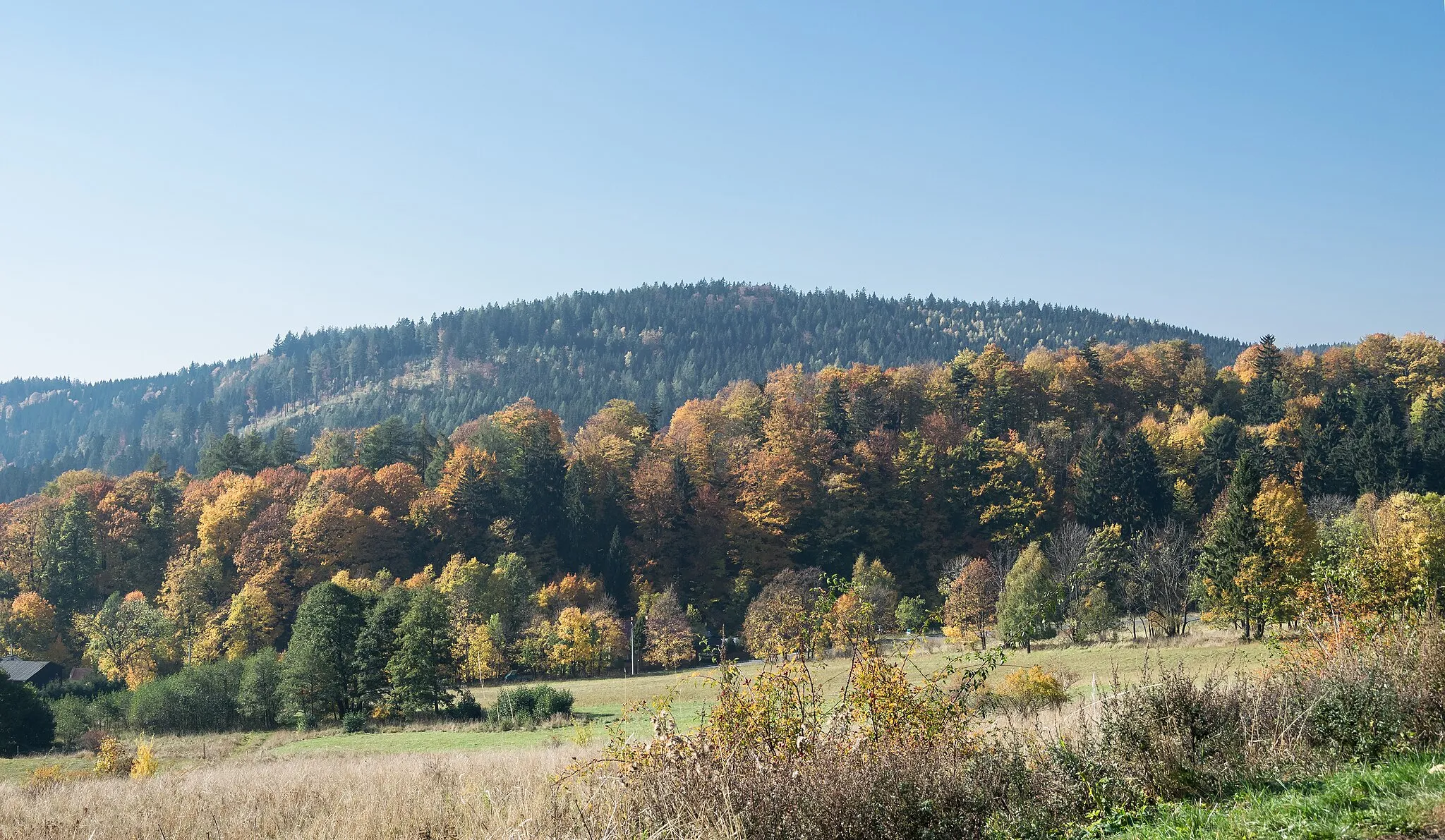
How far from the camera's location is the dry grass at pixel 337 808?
9.34m

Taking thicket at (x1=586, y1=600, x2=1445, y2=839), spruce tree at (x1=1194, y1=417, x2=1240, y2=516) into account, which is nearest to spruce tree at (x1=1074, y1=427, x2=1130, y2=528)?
spruce tree at (x1=1194, y1=417, x2=1240, y2=516)

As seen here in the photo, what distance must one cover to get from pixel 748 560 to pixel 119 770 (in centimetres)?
6043

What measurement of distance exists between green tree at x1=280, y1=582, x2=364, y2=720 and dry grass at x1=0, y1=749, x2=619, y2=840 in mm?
32705

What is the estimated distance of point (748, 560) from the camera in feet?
292

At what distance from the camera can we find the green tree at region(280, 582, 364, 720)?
5081 cm

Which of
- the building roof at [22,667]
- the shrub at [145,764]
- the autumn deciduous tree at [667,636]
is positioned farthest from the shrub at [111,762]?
the building roof at [22,667]

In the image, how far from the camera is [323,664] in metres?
51.9

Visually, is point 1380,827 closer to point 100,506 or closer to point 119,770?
point 119,770

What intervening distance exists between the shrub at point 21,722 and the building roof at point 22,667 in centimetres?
2326

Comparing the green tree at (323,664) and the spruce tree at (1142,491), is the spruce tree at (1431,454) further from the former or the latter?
the green tree at (323,664)

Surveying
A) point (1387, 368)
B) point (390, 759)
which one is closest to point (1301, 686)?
point (390, 759)

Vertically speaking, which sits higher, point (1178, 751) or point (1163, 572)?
point (1178, 751)

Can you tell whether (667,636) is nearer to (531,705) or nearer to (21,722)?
(531,705)

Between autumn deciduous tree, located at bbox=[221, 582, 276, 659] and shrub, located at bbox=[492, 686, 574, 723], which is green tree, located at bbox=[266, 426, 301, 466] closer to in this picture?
autumn deciduous tree, located at bbox=[221, 582, 276, 659]
